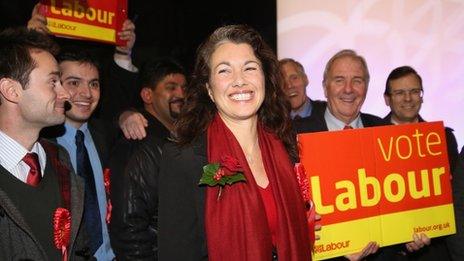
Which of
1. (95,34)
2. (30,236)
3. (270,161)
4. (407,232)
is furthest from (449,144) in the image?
(30,236)

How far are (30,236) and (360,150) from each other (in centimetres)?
162

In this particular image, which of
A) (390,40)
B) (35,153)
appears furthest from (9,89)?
(390,40)

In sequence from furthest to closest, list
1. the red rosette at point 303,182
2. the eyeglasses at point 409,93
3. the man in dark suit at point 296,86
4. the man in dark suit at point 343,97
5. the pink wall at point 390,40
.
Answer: the pink wall at point 390,40
the man in dark suit at point 296,86
the eyeglasses at point 409,93
the man in dark suit at point 343,97
the red rosette at point 303,182

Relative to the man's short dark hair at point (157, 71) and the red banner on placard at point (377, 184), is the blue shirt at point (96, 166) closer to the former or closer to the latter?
the man's short dark hair at point (157, 71)

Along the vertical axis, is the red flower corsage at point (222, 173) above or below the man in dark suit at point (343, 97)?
below

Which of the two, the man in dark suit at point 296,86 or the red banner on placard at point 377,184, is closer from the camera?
the red banner on placard at point 377,184

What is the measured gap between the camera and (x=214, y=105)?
2.29m

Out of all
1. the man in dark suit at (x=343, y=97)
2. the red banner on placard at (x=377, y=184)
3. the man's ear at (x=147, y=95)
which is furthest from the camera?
the man's ear at (x=147, y=95)

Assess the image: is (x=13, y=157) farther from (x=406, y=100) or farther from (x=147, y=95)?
(x=406, y=100)

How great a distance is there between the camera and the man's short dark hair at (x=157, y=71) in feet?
11.5

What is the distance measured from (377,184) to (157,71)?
68.0 inches

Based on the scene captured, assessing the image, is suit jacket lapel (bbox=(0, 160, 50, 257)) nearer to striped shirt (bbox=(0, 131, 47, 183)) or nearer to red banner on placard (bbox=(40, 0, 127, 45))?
Result: striped shirt (bbox=(0, 131, 47, 183))

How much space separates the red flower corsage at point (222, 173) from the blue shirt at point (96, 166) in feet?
3.32

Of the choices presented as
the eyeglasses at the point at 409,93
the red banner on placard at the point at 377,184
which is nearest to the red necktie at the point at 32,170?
the red banner on placard at the point at 377,184
